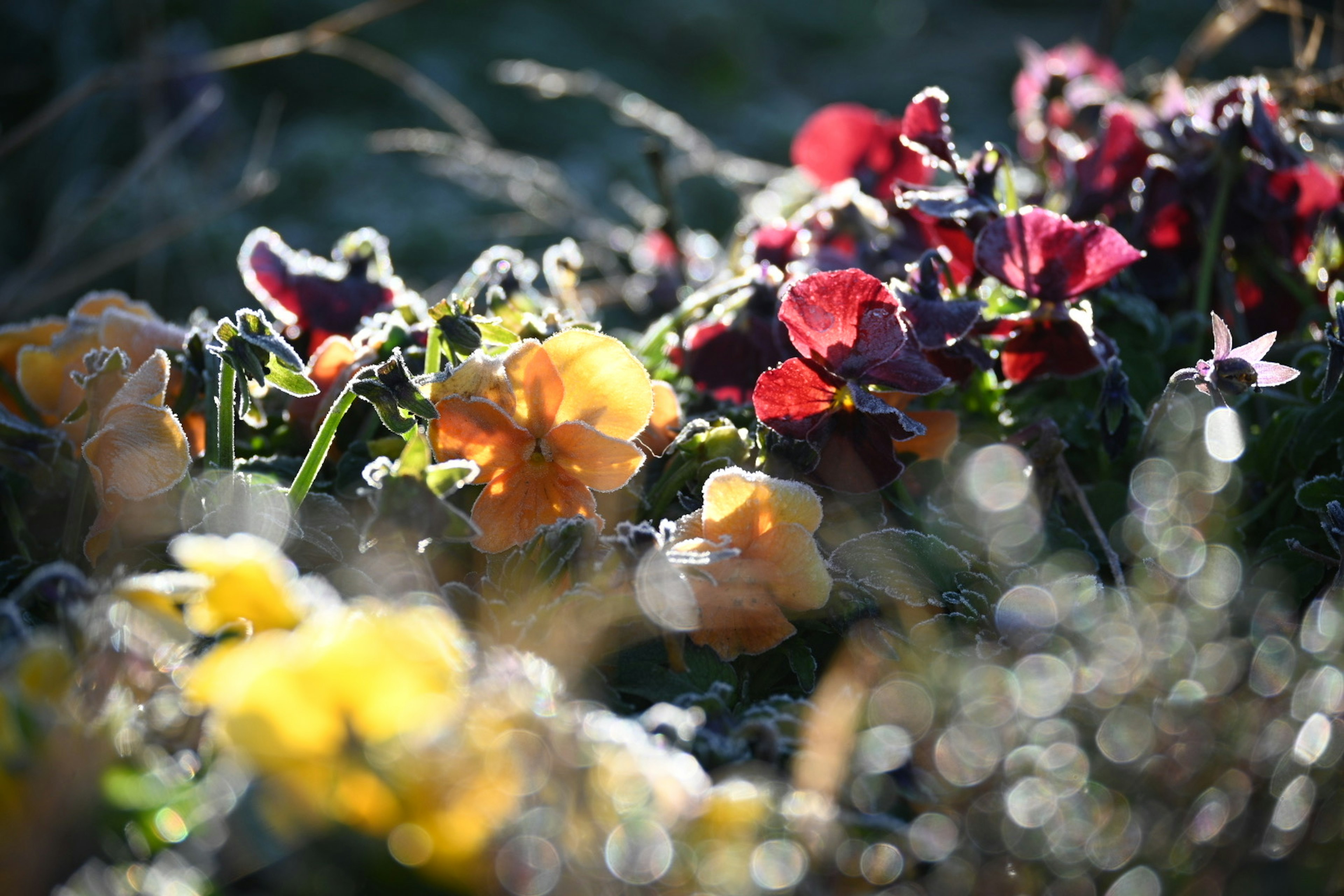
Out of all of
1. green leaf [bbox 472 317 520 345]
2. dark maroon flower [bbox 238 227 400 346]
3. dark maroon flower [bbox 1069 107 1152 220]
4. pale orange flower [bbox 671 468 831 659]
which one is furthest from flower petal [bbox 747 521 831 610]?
dark maroon flower [bbox 1069 107 1152 220]

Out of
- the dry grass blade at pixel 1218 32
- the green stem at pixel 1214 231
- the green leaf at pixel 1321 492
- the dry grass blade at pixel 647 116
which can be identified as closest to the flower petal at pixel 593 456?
the green leaf at pixel 1321 492

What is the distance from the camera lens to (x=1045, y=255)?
80 cm

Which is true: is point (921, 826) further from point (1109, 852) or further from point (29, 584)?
point (29, 584)

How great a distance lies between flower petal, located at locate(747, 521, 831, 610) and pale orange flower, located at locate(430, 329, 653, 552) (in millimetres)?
96

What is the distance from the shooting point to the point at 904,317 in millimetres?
756

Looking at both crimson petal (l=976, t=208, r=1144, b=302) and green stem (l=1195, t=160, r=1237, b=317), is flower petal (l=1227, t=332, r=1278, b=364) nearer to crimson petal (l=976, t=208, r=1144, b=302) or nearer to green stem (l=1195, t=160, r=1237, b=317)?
crimson petal (l=976, t=208, r=1144, b=302)

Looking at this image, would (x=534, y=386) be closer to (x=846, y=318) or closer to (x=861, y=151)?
(x=846, y=318)

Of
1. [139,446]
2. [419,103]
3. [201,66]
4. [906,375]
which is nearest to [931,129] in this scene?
[906,375]

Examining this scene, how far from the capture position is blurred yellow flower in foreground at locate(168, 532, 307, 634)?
41cm

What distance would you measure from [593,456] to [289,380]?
18 centimetres

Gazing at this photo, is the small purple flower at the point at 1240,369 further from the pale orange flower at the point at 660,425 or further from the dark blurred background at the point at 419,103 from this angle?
the dark blurred background at the point at 419,103

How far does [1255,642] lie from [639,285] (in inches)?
34.7

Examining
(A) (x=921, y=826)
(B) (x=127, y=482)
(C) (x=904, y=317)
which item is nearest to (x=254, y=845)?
(A) (x=921, y=826)

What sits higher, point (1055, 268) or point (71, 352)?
point (1055, 268)
